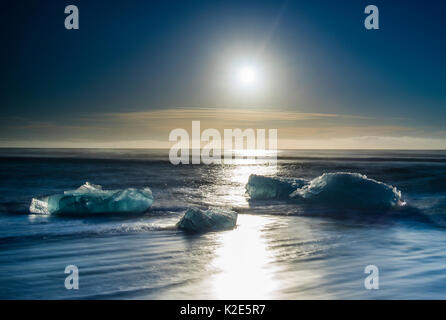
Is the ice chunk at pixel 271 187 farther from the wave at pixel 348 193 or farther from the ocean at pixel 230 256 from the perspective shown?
the ocean at pixel 230 256

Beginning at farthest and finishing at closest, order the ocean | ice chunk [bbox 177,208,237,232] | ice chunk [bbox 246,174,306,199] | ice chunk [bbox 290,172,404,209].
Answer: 1. ice chunk [bbox 246,174,306,199]
2. ice chunk [bbox 290,172,404,209]
3. ice chunk [bbox 177,208,237,232]
4. the ocean

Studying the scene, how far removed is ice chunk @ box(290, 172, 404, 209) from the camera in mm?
14203

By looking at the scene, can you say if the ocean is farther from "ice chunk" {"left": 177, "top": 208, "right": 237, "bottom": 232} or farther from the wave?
the wave

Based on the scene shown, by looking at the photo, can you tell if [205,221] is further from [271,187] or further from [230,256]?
[271,187]

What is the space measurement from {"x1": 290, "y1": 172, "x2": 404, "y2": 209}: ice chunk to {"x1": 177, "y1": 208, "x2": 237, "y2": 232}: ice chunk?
5.78 metres

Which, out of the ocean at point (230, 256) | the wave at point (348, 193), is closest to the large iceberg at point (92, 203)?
the ocean at point (230, 256)

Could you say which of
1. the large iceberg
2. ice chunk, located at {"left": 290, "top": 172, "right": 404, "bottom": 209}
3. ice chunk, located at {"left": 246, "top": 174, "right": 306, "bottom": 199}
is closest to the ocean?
the large iceberg

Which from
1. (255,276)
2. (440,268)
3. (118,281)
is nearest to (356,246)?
(440,268)

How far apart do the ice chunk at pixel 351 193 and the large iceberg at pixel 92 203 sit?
21.0ft

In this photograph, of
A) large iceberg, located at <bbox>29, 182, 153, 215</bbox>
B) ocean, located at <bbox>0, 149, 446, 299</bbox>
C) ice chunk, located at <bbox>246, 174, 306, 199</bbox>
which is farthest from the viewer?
ice chunk, located at <bbox>246, 174, 306, 199</bbox>

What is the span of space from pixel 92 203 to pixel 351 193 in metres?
9.00

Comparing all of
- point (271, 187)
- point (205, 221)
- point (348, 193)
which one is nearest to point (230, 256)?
point (205, 221)

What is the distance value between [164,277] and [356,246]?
437cm
